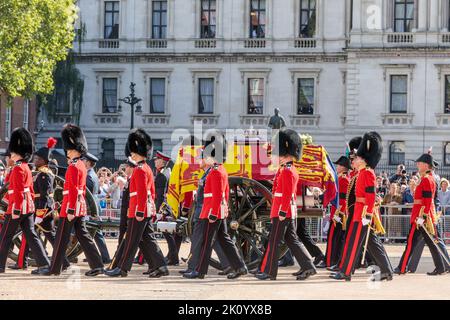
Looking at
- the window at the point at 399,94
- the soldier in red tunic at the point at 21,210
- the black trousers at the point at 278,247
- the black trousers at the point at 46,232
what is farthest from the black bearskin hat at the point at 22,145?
the window at the point at 399,94

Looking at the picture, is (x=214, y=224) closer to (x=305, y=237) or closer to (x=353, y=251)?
(x=353, y=251)

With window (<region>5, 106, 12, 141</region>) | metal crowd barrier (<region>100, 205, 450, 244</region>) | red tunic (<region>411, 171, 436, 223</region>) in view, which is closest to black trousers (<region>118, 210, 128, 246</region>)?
red tunic (<region>411, 171, 436, 223</region>)

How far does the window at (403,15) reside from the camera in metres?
49.4

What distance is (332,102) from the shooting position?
51.1 m

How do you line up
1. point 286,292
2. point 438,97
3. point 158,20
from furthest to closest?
1. point 158,20
2. point 438,97
3. point 286,292

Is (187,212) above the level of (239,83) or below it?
below

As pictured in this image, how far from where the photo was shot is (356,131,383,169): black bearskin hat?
634 inches

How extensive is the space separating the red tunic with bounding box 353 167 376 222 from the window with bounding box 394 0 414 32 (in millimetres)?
34345

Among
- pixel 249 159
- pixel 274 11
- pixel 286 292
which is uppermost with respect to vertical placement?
pixel 274 11

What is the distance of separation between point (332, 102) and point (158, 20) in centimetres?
858

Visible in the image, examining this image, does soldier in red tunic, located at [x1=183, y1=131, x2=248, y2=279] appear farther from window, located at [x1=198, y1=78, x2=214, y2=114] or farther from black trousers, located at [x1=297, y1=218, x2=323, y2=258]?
window, located at [x1=198, y1=78, x2=214, y2=114]

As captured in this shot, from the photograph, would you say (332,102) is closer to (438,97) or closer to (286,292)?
(438,97)

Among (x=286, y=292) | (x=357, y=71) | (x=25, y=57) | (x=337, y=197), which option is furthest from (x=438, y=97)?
(x=286, y=292)

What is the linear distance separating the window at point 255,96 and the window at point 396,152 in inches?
238
